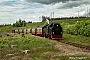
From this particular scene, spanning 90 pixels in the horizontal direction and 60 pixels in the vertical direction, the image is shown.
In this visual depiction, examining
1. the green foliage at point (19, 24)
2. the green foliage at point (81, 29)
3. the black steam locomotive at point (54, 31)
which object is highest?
the black steam locomotive at point (54, 31)

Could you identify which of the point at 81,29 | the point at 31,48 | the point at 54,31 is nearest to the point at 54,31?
the point at 54,31

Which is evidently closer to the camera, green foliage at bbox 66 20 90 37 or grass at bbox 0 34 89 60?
grass at bbox 0 34 89 60

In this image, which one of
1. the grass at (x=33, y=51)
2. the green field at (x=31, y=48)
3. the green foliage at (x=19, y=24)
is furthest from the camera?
the green foliage at (x=19, y=24)

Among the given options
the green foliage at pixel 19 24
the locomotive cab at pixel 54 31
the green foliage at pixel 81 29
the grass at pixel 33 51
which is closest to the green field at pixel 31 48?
the grass at pixel 33 51

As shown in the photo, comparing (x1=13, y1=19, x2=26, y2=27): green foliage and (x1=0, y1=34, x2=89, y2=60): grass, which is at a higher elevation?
(x1=0, y1=34, x2=89, y2=60): grass

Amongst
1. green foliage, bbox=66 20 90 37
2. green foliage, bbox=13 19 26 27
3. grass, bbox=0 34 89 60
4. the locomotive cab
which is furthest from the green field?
green foliage, bbox=13 19 26 27

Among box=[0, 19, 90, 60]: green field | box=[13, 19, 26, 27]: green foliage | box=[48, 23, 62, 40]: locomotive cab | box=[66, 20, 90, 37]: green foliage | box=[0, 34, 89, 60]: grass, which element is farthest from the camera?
box=[13, 19, 26, 27]: green foliage

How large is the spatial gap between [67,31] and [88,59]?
86.7m

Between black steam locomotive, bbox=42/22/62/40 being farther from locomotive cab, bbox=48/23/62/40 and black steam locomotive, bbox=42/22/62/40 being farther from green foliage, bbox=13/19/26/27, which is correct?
green foliage, bbox=13/19/26/27

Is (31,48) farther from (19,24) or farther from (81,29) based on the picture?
(19,24)

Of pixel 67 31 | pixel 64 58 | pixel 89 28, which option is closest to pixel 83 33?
pixel 89 28

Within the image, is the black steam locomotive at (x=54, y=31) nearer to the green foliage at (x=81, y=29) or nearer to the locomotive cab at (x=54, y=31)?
the locomotive cab at (x=54, y=31)

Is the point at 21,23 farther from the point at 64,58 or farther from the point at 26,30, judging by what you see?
the point at 64,58

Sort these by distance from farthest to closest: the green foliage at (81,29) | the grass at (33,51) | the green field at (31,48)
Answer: the green foliage at (81,29)
the green field at (31,48)
the grass at (33,51)
